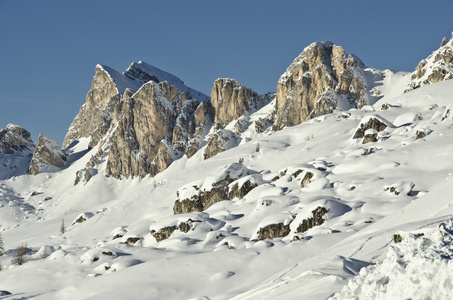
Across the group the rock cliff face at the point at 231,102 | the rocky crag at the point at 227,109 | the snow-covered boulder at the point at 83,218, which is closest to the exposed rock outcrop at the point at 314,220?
the snow-covered boulder at the point at 83,218

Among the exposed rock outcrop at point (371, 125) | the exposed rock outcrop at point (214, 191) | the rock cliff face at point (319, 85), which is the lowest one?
the exposed rock outcrop at point (214, 191)

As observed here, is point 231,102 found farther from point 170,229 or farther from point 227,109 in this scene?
point 170,229

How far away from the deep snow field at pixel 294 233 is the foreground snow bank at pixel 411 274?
2 cm

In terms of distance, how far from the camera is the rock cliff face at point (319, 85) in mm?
150250

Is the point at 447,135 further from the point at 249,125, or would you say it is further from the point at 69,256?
the point at 249,125

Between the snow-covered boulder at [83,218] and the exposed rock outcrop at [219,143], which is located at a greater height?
the exposed rock outcrop at [219,143]

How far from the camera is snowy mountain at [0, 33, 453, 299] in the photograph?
16656 millimetres

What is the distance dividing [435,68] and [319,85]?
38.9 m

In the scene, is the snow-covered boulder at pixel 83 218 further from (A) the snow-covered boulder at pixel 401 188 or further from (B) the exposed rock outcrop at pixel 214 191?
(A) the snow-covered boulder at pixel 401 188

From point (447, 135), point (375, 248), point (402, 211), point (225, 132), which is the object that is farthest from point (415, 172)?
point (225, 132)

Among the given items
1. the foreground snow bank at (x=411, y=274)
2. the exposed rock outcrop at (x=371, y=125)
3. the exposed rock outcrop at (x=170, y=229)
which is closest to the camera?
the foreground snow bank at (x=411, y=274)

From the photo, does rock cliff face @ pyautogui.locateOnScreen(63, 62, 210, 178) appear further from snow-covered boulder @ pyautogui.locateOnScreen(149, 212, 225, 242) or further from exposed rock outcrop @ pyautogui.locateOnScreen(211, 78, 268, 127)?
snow-covered boulder @ pyautogui.locateOnScreen(149, 212, 225, 242)

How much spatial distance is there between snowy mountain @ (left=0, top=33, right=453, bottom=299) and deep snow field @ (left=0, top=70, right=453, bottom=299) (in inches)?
4.0

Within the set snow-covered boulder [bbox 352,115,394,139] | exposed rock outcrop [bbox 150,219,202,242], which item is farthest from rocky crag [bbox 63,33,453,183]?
exposed rock outcrop [bbox 150,219,202,242]
